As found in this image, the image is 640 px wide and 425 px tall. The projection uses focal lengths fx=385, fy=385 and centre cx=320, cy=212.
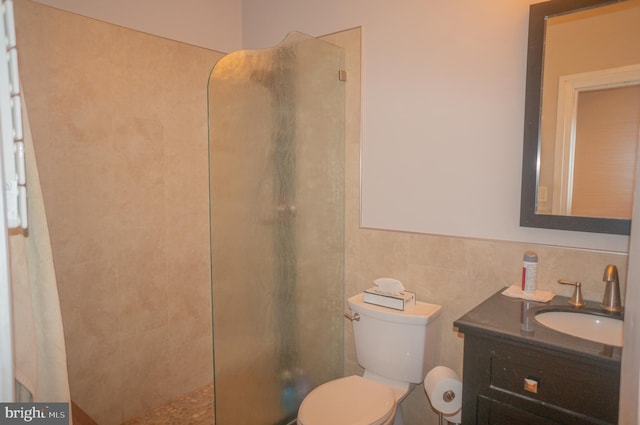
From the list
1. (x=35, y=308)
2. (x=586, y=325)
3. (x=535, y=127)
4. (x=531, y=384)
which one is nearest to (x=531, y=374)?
(x=531, y=384)

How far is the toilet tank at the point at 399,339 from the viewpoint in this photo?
1726mm

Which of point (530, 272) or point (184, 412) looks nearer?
point (530, 272)

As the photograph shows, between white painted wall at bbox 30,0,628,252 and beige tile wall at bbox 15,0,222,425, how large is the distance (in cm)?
21

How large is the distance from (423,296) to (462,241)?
13.8 inches

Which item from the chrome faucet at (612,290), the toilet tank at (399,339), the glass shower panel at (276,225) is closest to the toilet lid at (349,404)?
the toilet tank at (399,339)

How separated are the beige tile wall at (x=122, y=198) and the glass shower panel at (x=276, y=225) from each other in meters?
0.84

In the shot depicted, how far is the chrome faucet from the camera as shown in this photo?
1.36 m

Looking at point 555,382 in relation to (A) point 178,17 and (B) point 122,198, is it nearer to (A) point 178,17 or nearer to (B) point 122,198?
(B) point 122,198

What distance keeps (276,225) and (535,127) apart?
47.6 inches

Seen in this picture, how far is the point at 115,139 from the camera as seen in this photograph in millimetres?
2090

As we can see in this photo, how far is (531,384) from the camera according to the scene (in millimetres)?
1179

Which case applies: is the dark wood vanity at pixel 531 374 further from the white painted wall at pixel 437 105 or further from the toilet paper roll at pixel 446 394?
the white painted wall at pixel 437 105

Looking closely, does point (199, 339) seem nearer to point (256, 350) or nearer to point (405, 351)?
point (256, 350)

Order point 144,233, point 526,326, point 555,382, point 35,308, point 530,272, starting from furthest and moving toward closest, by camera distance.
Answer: point 144,233, point 530,272, point 526,326, point 555,382, point 35,308
